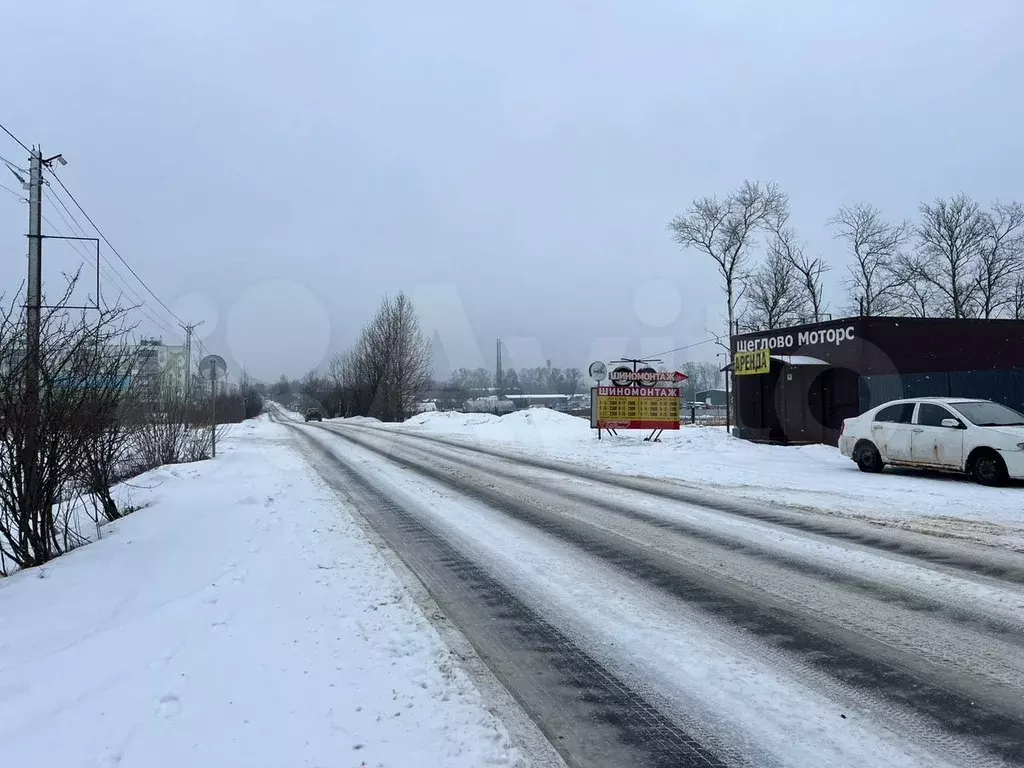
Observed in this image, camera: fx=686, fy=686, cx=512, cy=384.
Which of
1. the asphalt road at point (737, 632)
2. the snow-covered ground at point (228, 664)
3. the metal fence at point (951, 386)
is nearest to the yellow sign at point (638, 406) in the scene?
the metal fence at point (951, 386)

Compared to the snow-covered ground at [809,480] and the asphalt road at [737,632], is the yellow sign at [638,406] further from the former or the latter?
the asphalt road at [737,632]

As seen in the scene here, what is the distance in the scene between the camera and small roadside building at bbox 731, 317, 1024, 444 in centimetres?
2092

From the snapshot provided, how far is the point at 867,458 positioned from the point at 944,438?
2053 millimetres

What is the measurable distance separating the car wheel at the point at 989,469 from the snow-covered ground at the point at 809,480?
7.7 inches

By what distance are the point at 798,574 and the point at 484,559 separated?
10.6 ft

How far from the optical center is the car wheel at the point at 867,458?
48.0 feet

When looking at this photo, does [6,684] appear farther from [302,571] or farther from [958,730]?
[958,730]

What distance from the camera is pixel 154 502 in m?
11.1

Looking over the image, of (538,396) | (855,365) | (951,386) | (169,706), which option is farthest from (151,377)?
(538,396)

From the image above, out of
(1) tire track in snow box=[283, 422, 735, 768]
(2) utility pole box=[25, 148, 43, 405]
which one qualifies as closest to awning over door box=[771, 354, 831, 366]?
(1) tire track in snow box=[283, 422, 735, 768]

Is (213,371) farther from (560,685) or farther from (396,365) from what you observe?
(396,365)

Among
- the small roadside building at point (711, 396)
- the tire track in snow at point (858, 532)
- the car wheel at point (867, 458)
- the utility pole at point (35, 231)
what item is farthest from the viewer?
the small roadside building at point (711, 396)

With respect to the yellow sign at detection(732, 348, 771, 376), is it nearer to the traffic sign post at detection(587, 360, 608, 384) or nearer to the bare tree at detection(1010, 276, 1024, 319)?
the traffic sign post at detection(587, 360, 608, 384)

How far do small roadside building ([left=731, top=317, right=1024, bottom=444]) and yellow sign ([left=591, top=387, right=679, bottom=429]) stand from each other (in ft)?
9.34
